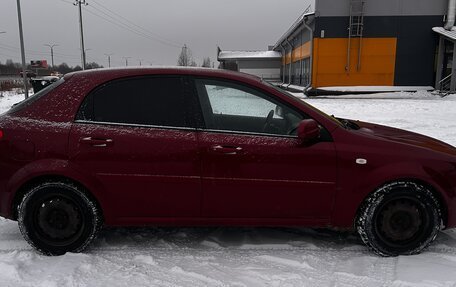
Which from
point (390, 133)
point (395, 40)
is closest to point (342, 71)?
point (395, 40)

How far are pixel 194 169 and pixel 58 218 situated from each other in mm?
1300

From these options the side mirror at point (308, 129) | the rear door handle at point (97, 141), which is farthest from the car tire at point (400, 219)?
the rear door handle at point (97, 141)

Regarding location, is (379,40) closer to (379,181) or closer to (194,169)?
(379,181)

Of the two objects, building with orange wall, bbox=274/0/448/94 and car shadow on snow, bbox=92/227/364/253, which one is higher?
building with orange wall, bbox=274/0/448/94

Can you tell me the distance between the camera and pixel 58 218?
3549mm

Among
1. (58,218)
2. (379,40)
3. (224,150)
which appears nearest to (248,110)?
(224,150)

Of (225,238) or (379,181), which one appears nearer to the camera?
(379,181)

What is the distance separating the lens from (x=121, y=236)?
4.03 meters

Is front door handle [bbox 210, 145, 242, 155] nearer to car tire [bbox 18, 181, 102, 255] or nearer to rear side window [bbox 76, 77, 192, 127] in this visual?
rear side window [bbox 76, 77, 192, 127]

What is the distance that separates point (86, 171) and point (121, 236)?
3.01 feet

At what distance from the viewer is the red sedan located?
3.46m

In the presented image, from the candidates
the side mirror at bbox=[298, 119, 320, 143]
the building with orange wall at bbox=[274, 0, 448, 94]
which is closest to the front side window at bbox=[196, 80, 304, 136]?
the side mirror at bbox=[298, 119, 320, 143]

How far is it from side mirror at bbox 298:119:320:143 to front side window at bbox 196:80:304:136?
151 mm

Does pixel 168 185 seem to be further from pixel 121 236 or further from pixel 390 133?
pixel 390 133
